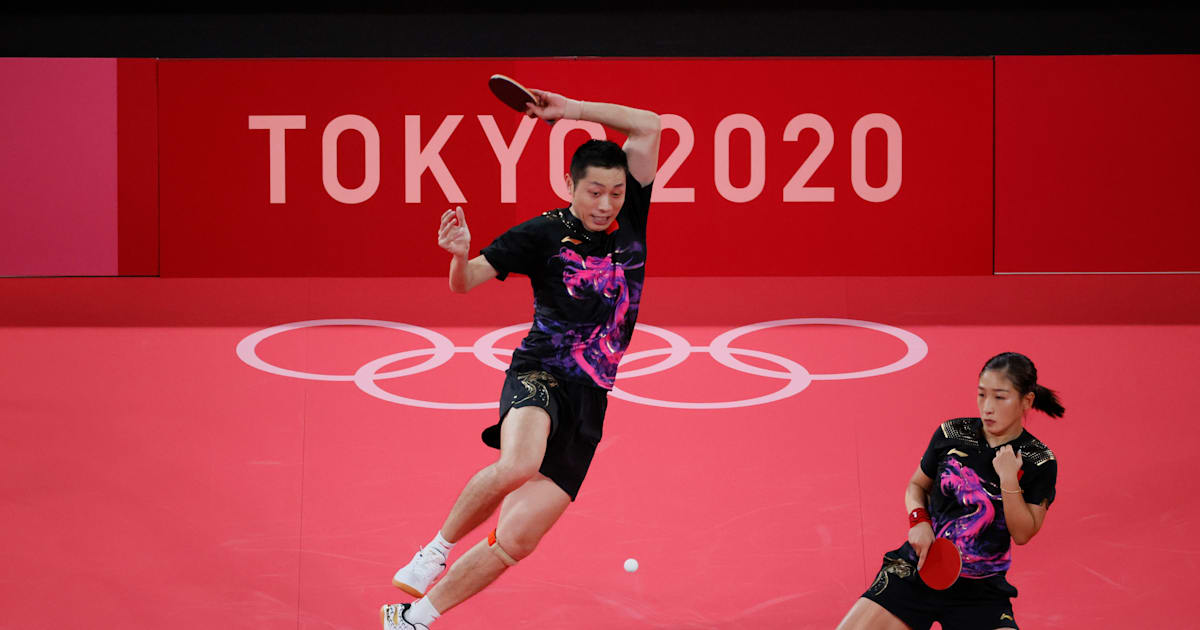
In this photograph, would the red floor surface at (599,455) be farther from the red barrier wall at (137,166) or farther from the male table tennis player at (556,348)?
→ the male table tennis player at (556,348)

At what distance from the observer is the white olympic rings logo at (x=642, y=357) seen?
7105mm

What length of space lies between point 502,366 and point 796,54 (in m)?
3.25

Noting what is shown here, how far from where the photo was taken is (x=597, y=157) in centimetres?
481

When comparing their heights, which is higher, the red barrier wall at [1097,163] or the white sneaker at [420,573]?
the red barrier wall at [1097,163]

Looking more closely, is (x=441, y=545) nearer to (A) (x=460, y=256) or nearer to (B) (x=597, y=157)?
(A) (x=460, y=256)

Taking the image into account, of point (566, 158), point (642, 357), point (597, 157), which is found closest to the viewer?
point (597, 157)

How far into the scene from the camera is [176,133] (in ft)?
27.3

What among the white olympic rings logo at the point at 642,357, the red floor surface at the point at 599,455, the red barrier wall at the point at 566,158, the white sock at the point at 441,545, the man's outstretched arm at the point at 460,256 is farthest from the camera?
the red barrier wall at the point at 566,158

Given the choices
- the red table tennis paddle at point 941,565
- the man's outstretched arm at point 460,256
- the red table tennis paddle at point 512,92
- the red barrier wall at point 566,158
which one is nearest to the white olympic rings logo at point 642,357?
the red barrier wall at point 566,158

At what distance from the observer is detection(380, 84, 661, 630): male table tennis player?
4.80 m

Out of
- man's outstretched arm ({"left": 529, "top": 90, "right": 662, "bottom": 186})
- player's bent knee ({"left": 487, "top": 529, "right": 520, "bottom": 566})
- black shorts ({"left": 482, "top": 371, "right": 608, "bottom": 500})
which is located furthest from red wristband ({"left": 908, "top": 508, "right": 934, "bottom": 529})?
man's outstretched arm ({"left": 529, "top": 90, "right": 662, "bottom": 186})

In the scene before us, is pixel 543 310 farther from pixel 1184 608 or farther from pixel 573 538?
pixel 1184 608

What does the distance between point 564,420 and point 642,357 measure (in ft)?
9.00

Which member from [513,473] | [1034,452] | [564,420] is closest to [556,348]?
[564,420]
